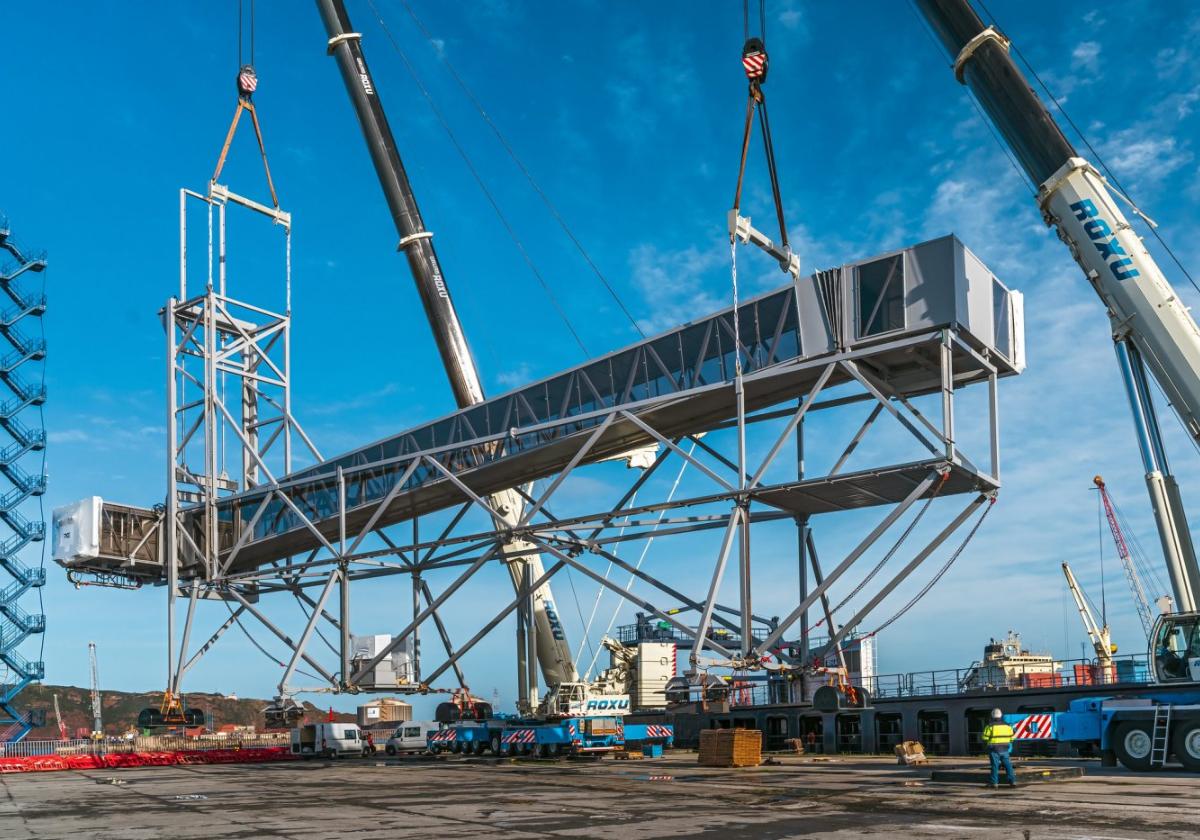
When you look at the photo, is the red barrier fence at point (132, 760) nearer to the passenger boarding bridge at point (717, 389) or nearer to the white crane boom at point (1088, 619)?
the passenger boarding bridge at point (717, 389)

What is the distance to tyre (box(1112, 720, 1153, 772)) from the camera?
24406 millimetres

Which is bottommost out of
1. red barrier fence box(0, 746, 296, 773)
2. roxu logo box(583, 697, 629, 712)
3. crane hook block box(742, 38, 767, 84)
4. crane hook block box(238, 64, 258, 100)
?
red barrier fence box(0, 746, 296, 773)

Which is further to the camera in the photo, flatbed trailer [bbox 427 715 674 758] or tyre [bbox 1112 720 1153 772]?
flatbed trailer [bbox 427 715 674 758]

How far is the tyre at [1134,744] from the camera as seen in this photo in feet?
80.1

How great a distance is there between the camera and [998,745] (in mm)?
21031

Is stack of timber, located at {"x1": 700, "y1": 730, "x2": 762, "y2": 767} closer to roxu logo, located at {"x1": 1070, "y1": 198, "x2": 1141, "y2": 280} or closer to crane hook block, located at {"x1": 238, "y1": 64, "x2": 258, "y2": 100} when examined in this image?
roxu logo, located at {"x1": 1070, "y1": 198, "x2": 1141, "y2": 280}

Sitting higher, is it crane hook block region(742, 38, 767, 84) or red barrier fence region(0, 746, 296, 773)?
crane hook block region(742, 38, 767, 84)

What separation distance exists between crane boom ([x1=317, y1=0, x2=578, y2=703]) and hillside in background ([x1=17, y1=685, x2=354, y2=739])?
9320cm

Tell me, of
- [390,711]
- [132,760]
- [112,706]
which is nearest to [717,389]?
[132,760]

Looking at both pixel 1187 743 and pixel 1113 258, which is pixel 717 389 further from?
pixel 1187 743

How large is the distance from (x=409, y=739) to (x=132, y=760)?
11.1m

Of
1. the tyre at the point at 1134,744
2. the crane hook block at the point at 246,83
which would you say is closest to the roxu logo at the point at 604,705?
the tyre at the point at 1134,744

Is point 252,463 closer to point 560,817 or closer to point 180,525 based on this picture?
point 180,525

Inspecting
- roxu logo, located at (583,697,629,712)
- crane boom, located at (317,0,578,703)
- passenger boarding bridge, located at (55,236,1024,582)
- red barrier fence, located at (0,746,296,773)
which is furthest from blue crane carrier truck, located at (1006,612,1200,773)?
red barrier fence, located at (0,746,296,773)
